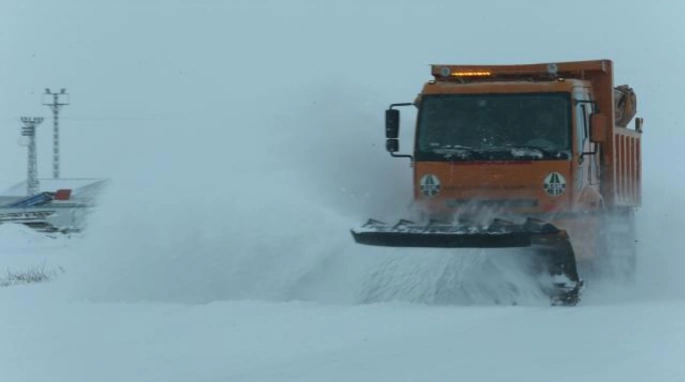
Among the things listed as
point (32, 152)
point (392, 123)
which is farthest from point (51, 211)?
point (392, 123)

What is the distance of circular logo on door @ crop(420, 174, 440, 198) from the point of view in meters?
12.9

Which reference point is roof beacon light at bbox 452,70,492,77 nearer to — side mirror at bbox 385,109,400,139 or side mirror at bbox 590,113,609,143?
side mirror at bbox 385,109,400,139

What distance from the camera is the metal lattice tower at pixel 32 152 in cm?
7138

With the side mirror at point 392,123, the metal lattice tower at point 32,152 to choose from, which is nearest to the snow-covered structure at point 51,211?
the metal lattice tower at point 32,152

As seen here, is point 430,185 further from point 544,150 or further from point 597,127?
point 597,127

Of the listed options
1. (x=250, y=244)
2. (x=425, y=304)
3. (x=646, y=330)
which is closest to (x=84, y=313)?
(x=250, y=244)

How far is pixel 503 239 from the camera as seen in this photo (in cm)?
1120

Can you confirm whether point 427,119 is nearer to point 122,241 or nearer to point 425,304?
point 425,304

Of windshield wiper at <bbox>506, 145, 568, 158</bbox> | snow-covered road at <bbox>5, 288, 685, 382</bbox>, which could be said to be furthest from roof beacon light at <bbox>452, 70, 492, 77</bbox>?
snow-covered road at <bbox>5, 288, 685, 382</bbox>

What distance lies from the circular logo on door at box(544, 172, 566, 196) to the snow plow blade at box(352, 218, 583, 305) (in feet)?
2.67

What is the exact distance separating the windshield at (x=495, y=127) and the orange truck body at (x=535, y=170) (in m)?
0.07

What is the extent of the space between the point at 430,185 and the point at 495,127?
102cm

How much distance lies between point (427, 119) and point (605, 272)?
3.06m

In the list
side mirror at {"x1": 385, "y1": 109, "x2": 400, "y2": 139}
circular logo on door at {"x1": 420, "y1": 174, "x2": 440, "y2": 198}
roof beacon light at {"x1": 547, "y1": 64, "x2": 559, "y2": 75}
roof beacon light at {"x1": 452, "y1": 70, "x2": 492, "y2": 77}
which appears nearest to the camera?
circular logo on door at {"x1": 420, "y1": 174, "x2": 440, "y2": 198}
